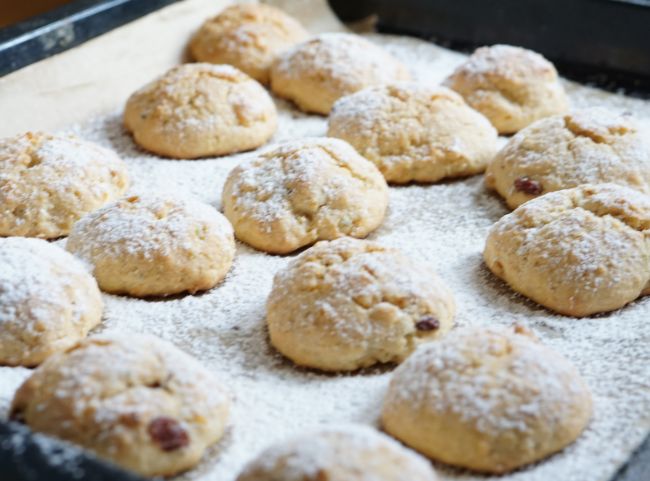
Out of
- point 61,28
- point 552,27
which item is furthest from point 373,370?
point 552,27

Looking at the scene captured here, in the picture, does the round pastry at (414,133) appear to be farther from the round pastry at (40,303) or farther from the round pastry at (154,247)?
the round pastry at (40,303)

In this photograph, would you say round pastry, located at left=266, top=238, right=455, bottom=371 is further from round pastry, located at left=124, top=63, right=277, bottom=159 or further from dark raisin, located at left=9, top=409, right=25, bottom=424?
round pastry, located at left=124, top=63, right=277, bottom=159

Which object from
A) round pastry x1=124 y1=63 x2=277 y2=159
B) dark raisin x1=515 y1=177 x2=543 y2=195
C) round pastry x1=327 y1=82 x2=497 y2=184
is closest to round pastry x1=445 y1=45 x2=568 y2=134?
round pastry x1=327 y1=82 x2=497 y2=184

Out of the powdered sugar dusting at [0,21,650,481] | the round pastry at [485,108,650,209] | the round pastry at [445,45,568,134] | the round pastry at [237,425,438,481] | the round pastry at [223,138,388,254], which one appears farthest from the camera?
the round pastry at [445,45,568,134]

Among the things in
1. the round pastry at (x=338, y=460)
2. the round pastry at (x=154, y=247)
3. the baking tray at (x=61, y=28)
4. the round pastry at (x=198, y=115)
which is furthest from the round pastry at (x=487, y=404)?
the baking tray at (x=61, y=28)

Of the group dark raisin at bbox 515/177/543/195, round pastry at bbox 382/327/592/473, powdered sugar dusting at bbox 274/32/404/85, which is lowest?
powdered sugar dusting at bbox 274/32/404/85

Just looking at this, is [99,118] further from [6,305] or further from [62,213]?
[6,305]

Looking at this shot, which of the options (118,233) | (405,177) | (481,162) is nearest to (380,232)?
(405,177)
